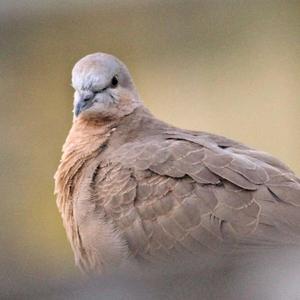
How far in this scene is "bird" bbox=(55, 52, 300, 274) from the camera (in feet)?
7.28

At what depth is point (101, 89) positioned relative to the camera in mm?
2762

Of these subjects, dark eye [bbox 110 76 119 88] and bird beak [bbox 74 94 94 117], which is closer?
bird beak [bbox 74 94 94 117]

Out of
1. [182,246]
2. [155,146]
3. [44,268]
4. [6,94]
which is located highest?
[44,268]

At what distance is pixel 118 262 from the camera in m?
2.33

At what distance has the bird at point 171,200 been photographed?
222 cm

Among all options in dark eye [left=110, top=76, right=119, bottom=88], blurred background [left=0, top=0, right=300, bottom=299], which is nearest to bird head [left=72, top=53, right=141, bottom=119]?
dark eye [left=110, top=76, right=119, bottom=88]

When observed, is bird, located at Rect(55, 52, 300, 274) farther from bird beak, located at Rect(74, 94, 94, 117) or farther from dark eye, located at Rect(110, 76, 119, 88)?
dark eye, located at Rect(110, 76, 119, 88)

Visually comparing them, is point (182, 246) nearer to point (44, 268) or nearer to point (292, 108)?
point (44, 268)

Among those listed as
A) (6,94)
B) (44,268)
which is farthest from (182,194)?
(6,94)

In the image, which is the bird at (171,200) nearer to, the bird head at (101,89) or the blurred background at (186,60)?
the bird head at (101,89)

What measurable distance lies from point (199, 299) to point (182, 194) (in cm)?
146

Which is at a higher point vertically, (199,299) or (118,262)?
(199,299)

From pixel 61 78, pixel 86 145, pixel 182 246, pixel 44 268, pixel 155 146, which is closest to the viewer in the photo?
pixel 44 268

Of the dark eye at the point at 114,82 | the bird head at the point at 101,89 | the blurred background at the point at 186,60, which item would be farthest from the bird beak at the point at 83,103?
the blurred background at the point at 186,60
